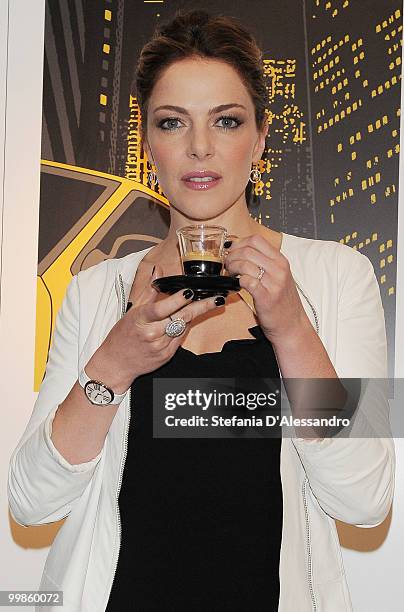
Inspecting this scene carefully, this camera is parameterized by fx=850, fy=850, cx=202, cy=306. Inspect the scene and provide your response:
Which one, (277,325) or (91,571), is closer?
(277,325)

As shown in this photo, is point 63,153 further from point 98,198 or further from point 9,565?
point 9,565

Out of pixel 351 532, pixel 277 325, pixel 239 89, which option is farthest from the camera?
pixel 351 532

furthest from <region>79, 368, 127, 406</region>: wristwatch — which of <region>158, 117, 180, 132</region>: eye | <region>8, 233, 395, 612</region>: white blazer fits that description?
<region>158, 117, 180, 132</region>: eye

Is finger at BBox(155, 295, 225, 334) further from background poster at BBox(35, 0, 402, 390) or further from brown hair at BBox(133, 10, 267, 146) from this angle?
background poster at BBox(35, 0, 402, 390)

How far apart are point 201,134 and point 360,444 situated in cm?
70

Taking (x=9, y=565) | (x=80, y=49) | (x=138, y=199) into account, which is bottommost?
(x=9, y=565)

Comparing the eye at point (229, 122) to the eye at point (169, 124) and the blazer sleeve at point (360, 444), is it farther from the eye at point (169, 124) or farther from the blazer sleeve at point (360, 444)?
the blazer sleeve at point (360, 444)

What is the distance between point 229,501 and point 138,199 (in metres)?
1.19

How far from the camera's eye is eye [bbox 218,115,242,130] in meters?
1.77

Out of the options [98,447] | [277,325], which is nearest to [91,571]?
[98,447]

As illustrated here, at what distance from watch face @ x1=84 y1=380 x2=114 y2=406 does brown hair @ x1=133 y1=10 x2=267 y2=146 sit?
683mm

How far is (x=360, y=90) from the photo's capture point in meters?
2.49

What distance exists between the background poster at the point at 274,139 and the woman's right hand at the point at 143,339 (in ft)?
3.28

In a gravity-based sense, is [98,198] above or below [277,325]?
above
